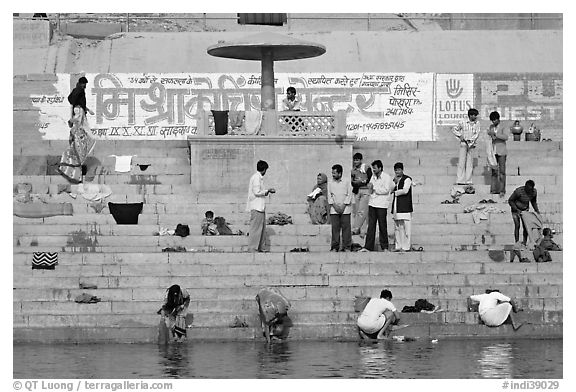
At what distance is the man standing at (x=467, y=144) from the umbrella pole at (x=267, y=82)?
3.23 m

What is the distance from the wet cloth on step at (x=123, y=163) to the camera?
24469 millimetres

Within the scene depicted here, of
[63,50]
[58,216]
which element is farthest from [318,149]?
[63,50]

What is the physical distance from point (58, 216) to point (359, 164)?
407cm

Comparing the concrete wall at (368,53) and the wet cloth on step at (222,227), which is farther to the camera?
the concrete wall at (368,53)

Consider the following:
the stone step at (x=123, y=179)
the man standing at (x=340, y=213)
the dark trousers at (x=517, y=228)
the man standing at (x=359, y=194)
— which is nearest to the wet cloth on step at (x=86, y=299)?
the man standing at (x=340, y=213)

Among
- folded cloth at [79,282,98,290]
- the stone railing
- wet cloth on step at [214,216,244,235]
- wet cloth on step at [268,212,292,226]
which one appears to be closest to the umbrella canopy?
the stone railing

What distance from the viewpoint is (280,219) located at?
22.4 m

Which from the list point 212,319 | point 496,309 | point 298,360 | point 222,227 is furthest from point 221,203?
point 298,360

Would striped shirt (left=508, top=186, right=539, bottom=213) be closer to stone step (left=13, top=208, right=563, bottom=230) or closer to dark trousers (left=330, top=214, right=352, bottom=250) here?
stone step (left=13, top=208, right=563, bottom=230)

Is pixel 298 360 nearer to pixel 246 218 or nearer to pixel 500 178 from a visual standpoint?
pixel 246 218

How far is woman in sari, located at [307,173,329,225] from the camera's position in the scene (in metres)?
22.4

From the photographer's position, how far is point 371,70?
→ 30.9m

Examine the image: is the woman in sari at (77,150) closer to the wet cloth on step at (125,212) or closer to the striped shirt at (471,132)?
the wet cloth on step at (125,212)
